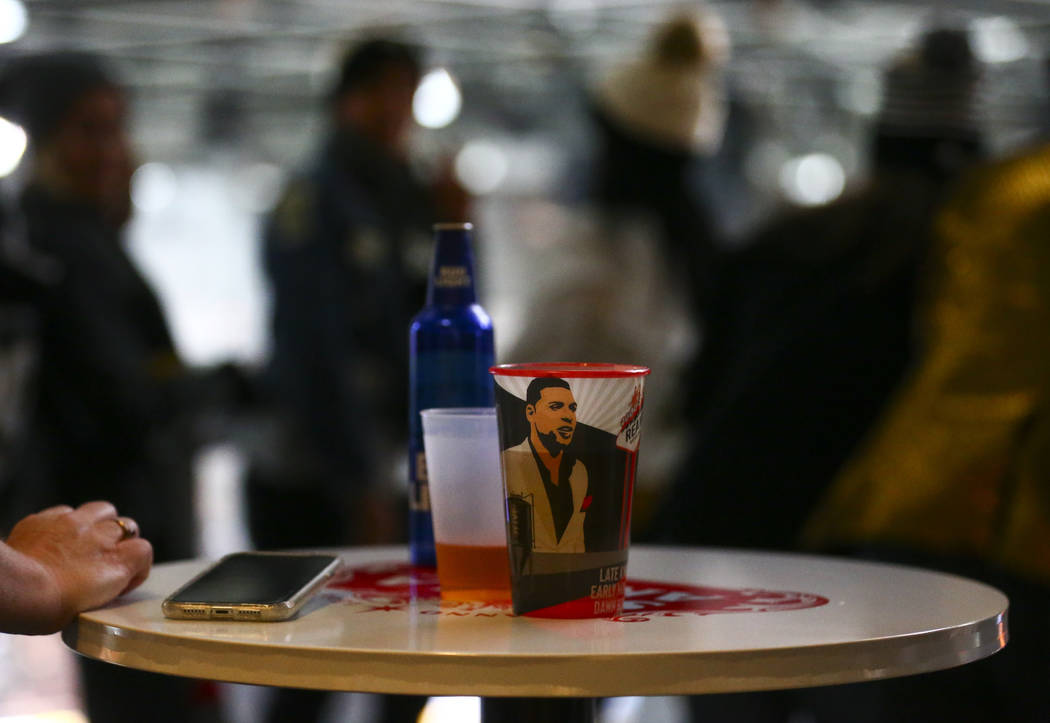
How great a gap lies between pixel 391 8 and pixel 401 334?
6877mm

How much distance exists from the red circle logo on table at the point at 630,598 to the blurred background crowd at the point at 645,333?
663 mm

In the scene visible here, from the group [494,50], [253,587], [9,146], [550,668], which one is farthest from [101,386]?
[494,50]

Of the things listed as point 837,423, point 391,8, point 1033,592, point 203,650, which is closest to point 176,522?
point 837,423

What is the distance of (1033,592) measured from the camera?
157 centimetres

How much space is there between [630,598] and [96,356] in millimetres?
1503

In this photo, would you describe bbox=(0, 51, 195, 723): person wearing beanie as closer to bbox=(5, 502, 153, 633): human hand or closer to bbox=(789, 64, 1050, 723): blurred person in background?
bbox=(5, 502, 153, 633): human hand

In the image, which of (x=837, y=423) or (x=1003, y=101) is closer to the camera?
(x=837, y=423)

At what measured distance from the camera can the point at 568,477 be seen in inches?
34.9

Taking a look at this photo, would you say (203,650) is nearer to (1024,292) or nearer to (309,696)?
(1024,292)

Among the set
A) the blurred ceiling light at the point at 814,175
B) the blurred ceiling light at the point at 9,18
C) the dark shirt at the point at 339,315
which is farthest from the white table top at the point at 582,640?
the blurred ceiling light at the point at 814,175

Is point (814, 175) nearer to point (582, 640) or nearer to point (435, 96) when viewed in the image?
point (435, 96)

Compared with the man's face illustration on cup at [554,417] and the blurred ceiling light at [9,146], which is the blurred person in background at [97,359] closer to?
the blurred ceiling light at [9,146]

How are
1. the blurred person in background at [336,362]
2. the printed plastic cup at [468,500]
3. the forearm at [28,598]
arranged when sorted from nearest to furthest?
the forearm at [28,598] → the printed plastic cup at [468,500] → the blurred person in background at [336,362]

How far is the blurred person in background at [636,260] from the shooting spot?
8.42 ft
